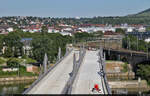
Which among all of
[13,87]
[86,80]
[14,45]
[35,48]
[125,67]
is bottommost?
[125,67]

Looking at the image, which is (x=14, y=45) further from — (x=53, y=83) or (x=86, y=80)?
(x=53, y=83)

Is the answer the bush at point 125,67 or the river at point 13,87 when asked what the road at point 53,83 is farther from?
the bush at point 125,67

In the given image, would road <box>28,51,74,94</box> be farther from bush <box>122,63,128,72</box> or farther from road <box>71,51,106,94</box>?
bush <box>122,63,128,72</box>

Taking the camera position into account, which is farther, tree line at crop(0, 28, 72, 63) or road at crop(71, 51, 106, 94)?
tree line at crop(0, 28, 72, 63)

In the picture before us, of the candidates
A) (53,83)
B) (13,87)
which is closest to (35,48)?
(13,87)

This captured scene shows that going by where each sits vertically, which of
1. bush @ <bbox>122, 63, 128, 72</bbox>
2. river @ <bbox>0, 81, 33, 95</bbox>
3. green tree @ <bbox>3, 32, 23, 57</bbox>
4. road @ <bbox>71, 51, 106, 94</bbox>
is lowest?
bush @ <bbox>122, 63, 128, 72</bbox>

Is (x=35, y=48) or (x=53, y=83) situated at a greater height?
(x=53, y=83)

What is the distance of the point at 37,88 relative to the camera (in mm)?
22484

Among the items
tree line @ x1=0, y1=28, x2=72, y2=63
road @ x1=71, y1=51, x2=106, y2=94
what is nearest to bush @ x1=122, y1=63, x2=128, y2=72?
tree line @ x1=0, y1=28, x2=72, y2=63

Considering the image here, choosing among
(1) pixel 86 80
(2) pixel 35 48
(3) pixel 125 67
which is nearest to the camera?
(1) pixel 86 80

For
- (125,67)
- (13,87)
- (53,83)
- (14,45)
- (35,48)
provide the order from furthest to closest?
(14,45) < (125,67) < (35,48) < (13,87) < (53,83)

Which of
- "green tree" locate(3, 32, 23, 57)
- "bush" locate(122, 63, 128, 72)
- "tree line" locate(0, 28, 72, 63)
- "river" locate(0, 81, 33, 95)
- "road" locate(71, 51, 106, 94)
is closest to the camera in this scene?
"road" locate(71, 51, 106, 94)

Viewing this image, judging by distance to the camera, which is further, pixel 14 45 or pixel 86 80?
pixel 14 45

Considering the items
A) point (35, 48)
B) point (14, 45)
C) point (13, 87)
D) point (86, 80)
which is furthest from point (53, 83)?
point (14, 45)
